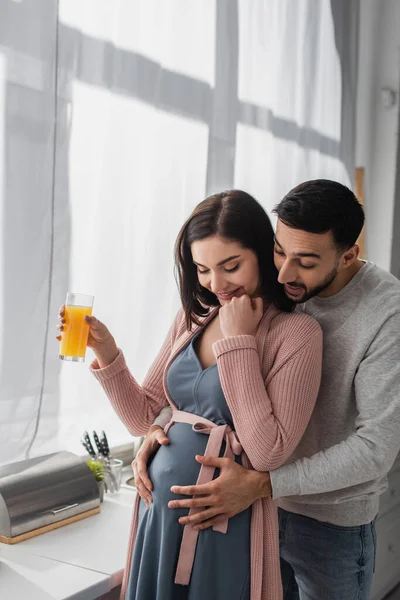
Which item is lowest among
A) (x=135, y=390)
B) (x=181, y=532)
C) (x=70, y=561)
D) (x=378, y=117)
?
(x=70, y=561)

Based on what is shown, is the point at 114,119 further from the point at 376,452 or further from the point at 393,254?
the point at 393,254

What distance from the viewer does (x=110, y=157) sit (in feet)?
6.97

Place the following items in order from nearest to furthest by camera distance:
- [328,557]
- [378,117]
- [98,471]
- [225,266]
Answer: [225,266]
[328,557]
[98,471]
[378,117]

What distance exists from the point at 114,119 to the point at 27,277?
1.85 feet

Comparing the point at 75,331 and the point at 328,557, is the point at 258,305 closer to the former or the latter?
the point at 75,331

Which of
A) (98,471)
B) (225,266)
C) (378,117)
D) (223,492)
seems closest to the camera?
(223,492)

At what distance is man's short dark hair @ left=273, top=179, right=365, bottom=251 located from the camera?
1.44 meters

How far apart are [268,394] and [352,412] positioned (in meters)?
0.25

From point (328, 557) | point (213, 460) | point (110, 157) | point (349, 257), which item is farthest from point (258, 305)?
point (110, 157)

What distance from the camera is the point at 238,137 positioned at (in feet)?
8.91

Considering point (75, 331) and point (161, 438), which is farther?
point (75, 331)

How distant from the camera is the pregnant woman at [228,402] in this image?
4.54 feet

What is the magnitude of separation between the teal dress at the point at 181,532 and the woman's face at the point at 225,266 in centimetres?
16

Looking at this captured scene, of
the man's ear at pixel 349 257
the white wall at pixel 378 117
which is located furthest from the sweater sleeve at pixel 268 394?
the white wall at pixel 378 117
